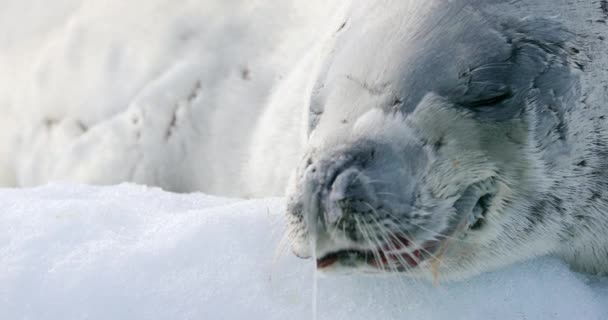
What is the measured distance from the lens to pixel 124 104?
12.1 ft

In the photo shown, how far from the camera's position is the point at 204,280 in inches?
84.3

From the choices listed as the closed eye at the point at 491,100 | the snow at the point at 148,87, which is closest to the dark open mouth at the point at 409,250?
the closed eye at the point at 491,100

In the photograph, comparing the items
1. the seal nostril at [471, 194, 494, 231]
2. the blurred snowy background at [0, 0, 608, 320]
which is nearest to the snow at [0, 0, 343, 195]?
the blurred snowy background at [0, 0, 608, 320]

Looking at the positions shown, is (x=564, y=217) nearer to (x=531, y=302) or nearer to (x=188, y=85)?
(x=531, y=302)

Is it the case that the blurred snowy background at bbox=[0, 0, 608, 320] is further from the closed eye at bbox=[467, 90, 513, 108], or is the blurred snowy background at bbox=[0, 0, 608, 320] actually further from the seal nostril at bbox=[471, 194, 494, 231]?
the closed eye at bbox=[467, 90, 513, 108]

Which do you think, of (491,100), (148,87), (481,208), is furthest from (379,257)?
(148,87)

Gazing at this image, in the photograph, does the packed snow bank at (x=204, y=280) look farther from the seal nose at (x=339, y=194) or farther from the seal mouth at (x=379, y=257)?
the seal nose at (x=339, y=194)

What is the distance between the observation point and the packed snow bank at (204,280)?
206 cm

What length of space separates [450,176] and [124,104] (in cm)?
186

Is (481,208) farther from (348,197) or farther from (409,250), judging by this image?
(348,197)

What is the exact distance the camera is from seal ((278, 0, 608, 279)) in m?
2.05

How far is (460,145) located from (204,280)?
636 mm

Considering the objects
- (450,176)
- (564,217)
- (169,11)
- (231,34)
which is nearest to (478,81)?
(450,176)

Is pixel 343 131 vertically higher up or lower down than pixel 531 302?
higher up
